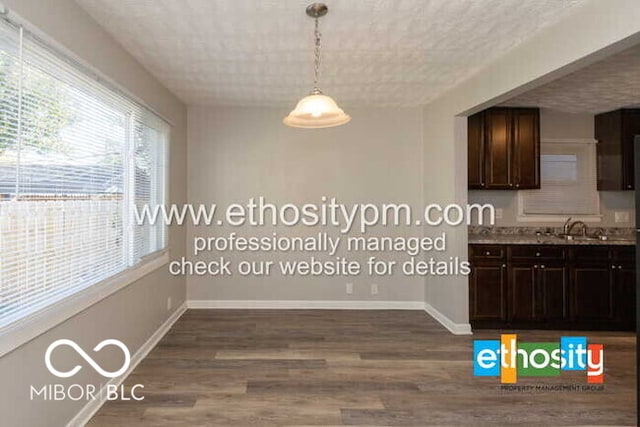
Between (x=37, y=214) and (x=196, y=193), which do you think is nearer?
(x=37, y=214)

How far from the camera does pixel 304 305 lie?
5.18m

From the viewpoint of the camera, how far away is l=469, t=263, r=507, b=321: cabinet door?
14.2 feet

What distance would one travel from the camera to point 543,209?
16.5ft

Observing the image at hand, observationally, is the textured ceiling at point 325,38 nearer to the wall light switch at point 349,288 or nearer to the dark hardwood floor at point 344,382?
the wall light switch at point 349,288

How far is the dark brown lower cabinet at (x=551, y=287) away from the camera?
14.0 ft

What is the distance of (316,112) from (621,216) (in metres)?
4.59

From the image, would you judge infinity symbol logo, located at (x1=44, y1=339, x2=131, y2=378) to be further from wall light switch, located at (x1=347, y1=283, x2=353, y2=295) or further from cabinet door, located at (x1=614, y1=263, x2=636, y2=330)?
cabinet door, located at (x1=614, y1=263, x2=636, y2=330)

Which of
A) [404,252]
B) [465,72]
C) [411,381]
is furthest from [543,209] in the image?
[411,381]

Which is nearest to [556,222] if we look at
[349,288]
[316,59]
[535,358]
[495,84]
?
[535,358]

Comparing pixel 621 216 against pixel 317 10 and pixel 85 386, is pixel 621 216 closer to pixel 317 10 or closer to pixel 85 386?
pixel 317 10

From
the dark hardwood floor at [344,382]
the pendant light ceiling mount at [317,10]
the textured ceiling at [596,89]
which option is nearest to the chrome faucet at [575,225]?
the dark hardwood floor at [344,382]

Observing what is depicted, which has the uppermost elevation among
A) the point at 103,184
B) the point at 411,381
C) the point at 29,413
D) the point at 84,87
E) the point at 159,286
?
the point at 84,87

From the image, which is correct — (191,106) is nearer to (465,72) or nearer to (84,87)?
(84,87)

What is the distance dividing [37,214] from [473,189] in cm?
425
